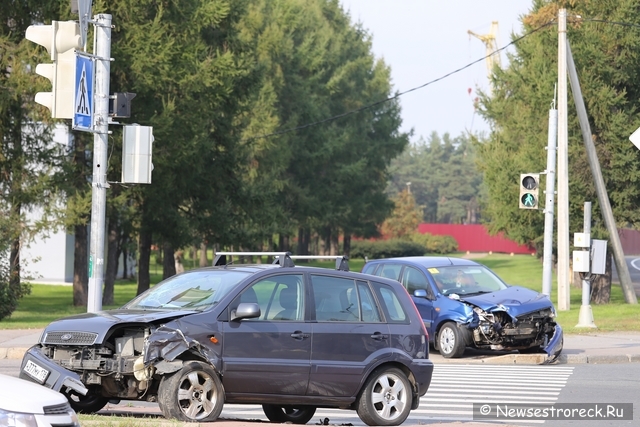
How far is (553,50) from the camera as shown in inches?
1561

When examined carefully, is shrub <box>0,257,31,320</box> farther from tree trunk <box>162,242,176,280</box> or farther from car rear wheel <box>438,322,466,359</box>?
tree trunk <box>162,242,176,280</box>

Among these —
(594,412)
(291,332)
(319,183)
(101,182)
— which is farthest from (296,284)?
Result: (319,183)

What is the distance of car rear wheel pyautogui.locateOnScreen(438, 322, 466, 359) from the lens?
18469 millimetres

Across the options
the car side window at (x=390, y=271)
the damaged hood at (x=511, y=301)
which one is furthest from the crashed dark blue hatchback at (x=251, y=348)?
the car side window at (x=390, y=271)

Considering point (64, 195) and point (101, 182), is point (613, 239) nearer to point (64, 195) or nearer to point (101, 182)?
point (64, 195)

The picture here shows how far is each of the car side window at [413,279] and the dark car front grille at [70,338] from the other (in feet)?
35.5

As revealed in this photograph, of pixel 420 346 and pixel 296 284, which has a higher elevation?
pixel 296 284

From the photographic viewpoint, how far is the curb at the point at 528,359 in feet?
59.0

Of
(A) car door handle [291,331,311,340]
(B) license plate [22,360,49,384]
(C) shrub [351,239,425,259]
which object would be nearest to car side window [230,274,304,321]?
(A) car door handle [291,331,311,340]

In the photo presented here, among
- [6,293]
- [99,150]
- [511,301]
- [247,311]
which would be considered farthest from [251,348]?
[6,293]

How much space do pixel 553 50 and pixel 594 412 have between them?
29.3m

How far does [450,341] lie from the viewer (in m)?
18.7

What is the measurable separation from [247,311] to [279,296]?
74 centimetres

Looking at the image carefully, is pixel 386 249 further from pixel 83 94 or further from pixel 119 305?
pixel 83 94
